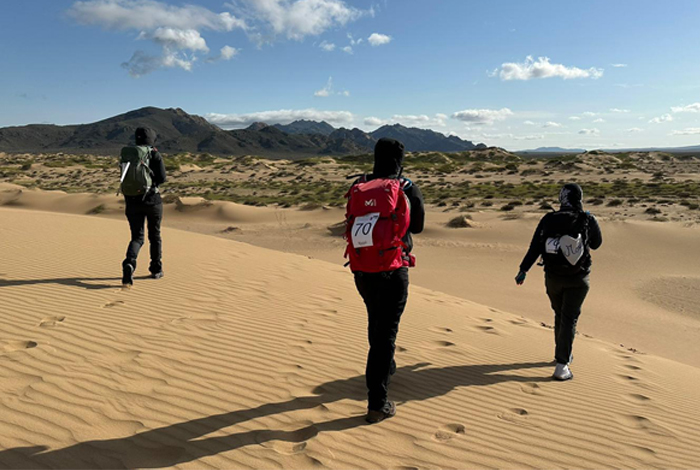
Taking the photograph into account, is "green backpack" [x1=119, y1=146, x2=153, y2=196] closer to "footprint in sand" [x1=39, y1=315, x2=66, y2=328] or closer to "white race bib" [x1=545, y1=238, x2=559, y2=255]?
"footprint in sand" [x1=39, y1=315, x2=66, y2=328]

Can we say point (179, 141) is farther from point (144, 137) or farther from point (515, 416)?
point (515, 416)

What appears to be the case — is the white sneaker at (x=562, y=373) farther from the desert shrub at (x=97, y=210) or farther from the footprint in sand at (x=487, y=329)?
the desert shrub at (x=97, y=210)

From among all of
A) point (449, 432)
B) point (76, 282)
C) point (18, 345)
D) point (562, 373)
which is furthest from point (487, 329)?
point (76, 282)

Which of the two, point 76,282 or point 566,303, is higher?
point 566,303

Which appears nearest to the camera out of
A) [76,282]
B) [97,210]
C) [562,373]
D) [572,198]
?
[572,198]

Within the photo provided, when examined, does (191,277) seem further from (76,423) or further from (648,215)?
(648,215)

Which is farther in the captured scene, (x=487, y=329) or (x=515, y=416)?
(x=487, y=329)

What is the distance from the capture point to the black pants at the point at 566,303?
4219mm

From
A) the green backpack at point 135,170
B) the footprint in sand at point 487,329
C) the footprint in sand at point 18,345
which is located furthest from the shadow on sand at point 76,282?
the footprint in sand at point 487,329

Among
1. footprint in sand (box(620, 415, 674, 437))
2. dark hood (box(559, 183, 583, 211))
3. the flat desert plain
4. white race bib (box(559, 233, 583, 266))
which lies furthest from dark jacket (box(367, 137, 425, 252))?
footprint in sand (box(620, 415, 674, 437))

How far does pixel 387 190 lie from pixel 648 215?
18582 millimetres

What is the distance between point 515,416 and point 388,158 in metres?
2.26

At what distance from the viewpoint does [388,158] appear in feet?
10.0

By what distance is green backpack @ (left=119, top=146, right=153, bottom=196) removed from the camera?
5.79 meters
